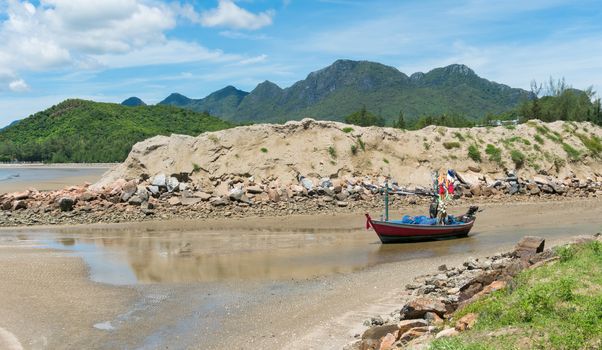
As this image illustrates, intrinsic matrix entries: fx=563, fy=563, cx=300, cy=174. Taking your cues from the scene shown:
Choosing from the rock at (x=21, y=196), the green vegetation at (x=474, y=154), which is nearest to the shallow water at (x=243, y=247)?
the rock at (x=21, y=196)

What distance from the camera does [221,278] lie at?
17922 mm

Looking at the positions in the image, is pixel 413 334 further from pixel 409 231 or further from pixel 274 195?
pixel 274 195

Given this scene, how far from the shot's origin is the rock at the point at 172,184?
114ft

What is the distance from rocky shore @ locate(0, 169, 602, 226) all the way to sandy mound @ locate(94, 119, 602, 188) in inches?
39.1

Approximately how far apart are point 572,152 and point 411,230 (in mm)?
28912

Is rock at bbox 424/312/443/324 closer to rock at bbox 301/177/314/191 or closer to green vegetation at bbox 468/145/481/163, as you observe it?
rock at bbox 301/177/314/191

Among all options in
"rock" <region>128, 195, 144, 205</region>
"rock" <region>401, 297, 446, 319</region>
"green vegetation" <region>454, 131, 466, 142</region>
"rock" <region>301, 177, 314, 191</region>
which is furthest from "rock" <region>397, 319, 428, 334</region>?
"green vegetation" <region>454, 131, 466, 142</region>

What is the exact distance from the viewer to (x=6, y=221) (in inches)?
1224

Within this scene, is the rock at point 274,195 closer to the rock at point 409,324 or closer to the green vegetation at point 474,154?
the green vegetation at point 474,154

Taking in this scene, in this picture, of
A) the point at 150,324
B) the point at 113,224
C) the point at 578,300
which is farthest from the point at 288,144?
the point at 578,300

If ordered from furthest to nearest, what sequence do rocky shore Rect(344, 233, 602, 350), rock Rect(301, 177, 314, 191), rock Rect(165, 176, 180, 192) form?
rock Rect(301, 177, 314, 191), rock Rect(165, 176, 180, 192), rocky shore Rect(344, 233, 602, 350)

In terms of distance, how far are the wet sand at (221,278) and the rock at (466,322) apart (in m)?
2.64

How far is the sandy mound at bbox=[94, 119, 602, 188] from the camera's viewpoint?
124 ft

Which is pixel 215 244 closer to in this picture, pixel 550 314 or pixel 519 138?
pixel 550 314
